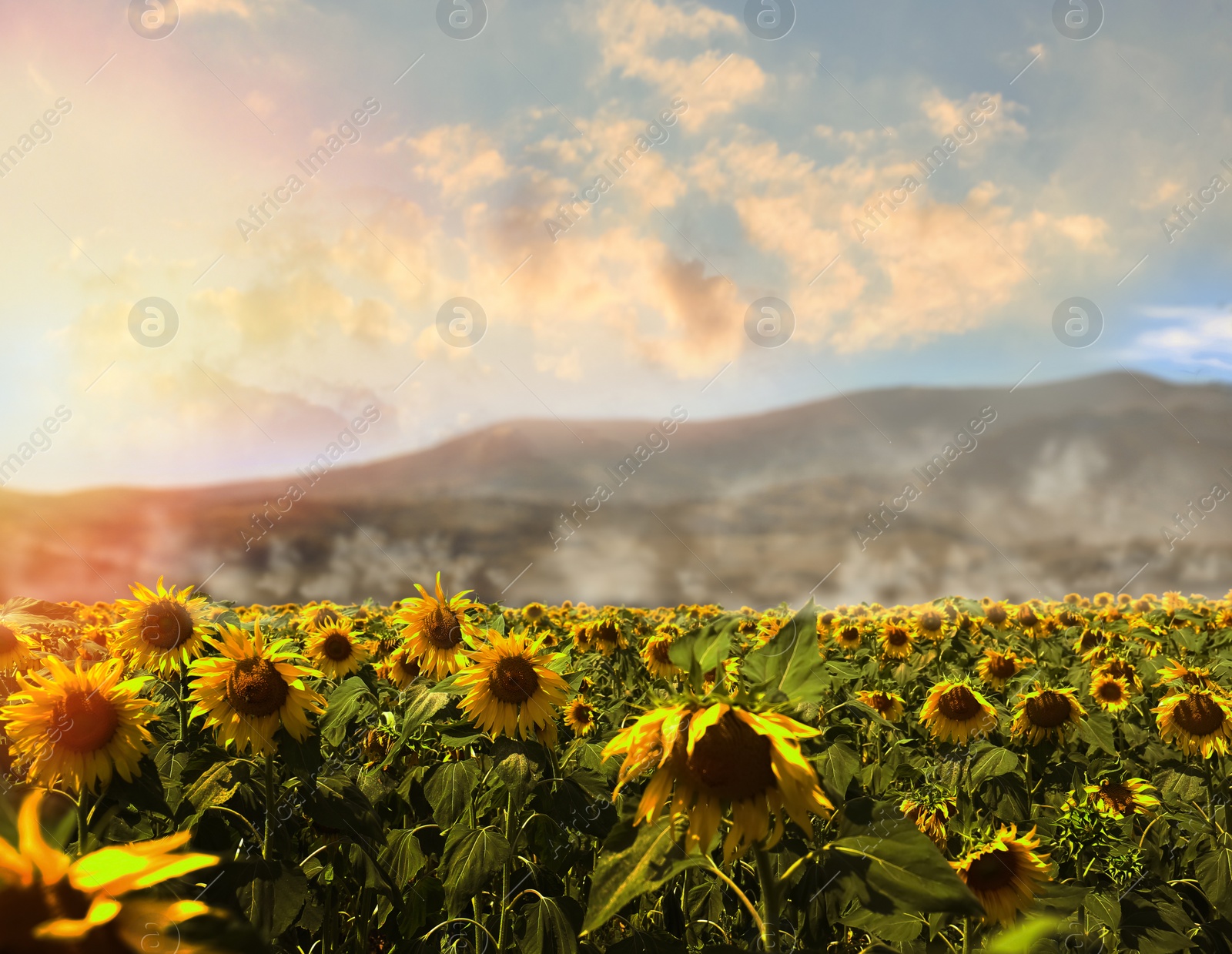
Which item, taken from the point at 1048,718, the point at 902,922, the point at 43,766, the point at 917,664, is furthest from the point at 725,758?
the point at 917,664

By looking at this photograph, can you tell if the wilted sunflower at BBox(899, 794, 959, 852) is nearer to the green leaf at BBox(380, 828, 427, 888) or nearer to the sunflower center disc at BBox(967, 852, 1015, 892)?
the sunflower center disc at BBox(967, 852, 1015, 892)

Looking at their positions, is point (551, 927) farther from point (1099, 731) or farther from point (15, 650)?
point (15, 650)

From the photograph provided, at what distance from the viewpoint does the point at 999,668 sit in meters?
7.41

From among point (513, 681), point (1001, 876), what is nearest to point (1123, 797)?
point (1001, 876)

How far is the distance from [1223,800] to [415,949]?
5.31 meters

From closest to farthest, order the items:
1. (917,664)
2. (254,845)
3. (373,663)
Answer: (254,845) < (373,663) < (917,664)

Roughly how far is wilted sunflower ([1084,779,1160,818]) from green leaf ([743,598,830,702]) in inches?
128

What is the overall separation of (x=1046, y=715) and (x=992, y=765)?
130 cm

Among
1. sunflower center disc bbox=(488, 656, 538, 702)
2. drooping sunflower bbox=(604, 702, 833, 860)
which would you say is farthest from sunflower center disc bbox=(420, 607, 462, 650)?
drooping sunflower bbox=(604, 702, 833, 860)

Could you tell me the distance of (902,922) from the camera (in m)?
1.91

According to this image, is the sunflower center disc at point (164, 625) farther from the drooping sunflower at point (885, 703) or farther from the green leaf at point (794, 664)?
the drooping sunflower at point (885, 703)

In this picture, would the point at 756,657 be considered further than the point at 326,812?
No

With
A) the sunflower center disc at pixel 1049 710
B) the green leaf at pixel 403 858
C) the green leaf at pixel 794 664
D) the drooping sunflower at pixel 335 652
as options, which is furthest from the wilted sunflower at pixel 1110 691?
the drooping sunflower at pixel 335 652

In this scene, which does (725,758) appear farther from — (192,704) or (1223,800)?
(1223,800)
